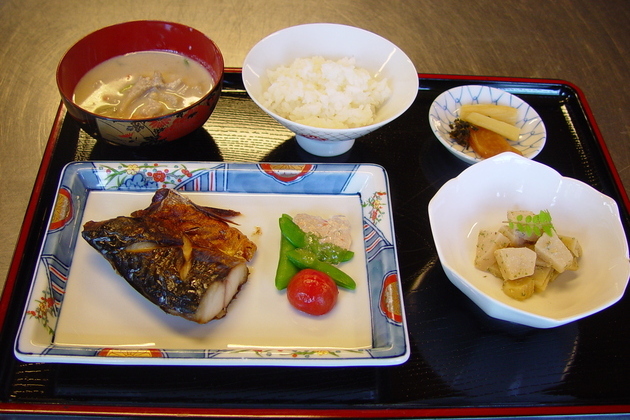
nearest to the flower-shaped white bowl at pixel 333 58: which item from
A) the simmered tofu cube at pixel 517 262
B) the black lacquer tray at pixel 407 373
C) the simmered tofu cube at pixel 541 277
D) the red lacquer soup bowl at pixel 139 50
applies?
the red lacquer soup bowl at pixel 139 50

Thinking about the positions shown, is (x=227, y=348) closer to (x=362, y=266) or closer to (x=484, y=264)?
(x=362, y=266)

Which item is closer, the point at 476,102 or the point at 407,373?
the point at 407,373

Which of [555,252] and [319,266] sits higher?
[555,252]

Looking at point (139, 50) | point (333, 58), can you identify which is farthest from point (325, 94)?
point (139, 50)

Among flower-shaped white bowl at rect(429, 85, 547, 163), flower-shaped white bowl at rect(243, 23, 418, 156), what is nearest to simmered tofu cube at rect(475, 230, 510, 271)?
flower-shaped white bowl at rect(429, 85, 547, 163)

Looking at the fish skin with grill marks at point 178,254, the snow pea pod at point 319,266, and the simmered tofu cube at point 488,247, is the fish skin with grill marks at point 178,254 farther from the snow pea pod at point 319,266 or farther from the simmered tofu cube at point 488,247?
the simmered tofu cube at point 488,247

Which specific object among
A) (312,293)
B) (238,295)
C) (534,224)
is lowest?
(238,295)

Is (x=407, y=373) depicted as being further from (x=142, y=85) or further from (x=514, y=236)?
(x=142, y=85)

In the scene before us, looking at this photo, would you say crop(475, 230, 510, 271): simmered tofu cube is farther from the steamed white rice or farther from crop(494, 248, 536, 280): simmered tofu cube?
the steamed white rice
